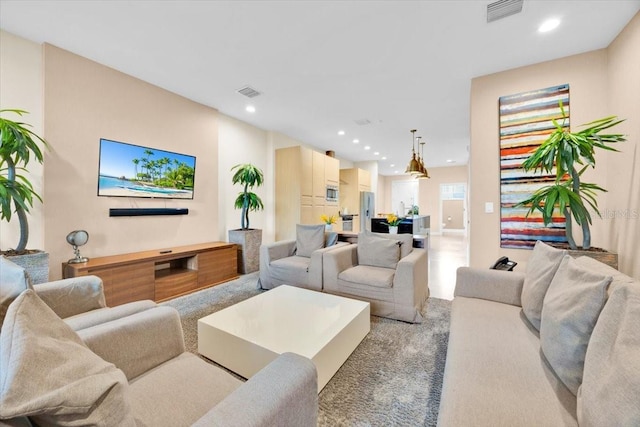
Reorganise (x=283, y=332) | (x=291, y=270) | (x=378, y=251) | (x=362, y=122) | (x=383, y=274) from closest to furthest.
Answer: (x=283, y=332)
(x=383, y=274)
(x=378, y=251)
(x=291, y=270)
(x=362, y=122)

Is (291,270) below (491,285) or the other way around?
below

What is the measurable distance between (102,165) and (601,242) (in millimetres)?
5372

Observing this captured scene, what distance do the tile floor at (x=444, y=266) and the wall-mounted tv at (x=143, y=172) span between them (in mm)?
3811

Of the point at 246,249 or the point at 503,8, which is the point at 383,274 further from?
the point at 503,8

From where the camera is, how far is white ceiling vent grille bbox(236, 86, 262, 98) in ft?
11.8

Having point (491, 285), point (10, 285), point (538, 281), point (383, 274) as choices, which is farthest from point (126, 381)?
point (383, 274)

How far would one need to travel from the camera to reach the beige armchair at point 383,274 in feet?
8.59

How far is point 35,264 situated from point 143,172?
1.50 metres

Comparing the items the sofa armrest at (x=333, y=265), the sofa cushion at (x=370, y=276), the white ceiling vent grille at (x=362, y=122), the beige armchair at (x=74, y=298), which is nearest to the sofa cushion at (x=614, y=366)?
the sofa cushion at (x=370, y=276)

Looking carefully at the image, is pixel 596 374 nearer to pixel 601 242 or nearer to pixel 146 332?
pixel 146 332

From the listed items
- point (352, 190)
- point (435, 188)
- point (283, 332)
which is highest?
point (435, 188)

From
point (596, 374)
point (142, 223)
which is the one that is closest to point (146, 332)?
point (596, 374)

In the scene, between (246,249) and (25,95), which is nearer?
(25,95)

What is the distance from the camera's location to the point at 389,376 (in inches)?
71.9
